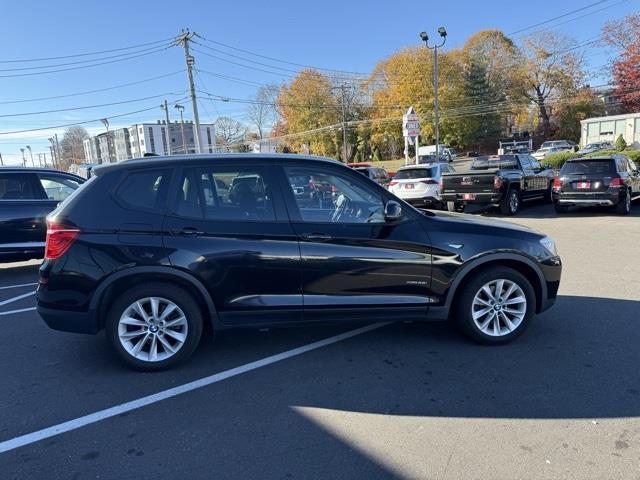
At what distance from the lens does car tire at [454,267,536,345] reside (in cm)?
435

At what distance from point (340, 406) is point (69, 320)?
2279 millimetres

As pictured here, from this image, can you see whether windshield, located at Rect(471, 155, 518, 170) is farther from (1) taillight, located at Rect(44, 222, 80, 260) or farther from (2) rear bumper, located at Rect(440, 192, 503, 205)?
(1) taillight, located at Rect(44, 222, 80, 260)

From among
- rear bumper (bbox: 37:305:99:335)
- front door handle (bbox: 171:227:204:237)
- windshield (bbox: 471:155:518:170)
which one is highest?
windshield (bbox: 471:155:518:170)

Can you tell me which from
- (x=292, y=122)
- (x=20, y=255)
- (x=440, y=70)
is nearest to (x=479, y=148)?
(x=440, y=70)

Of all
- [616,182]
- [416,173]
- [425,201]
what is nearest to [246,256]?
[616,182]

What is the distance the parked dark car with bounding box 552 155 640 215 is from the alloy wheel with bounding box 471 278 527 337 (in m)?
9.92

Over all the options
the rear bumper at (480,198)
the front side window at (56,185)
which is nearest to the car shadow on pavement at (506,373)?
the front side window at (56,185)

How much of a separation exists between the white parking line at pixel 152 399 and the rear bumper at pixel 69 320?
0.76 metres

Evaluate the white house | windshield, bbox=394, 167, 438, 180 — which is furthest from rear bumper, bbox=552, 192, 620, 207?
the white house

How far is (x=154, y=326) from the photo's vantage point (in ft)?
13.1

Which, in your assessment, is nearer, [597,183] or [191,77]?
[597,183]

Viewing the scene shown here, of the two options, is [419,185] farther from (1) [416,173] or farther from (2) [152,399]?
(2) [152,399]

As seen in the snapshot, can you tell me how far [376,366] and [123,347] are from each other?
82.5 inches

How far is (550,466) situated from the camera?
2.73m
